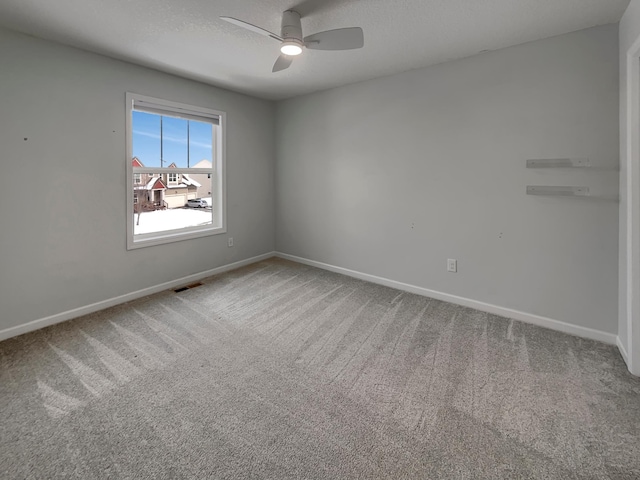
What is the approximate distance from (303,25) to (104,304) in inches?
123

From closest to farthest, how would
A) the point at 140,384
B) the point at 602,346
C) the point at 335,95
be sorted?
the point at 140,384, the point at 602,346, the point at 335,95

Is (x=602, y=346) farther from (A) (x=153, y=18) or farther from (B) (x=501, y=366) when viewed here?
(A) (x=153, y=18)

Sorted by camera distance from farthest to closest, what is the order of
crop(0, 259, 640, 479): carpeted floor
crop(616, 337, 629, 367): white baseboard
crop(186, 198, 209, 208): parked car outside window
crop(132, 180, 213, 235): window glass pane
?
crop(186, 198, 209, 208): parked car outside window < crop(132, 180, 213, 235): window glass pane < crop(616, 337, 629, 367): white baseboard < crop(0, 259, 640, 479): carpeted floor

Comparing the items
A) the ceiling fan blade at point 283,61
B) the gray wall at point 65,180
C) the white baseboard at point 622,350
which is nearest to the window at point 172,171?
the gray wall at point 65,180

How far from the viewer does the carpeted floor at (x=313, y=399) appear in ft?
A: 4.67

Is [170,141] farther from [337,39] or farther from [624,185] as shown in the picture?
[624,185]

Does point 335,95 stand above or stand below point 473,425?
above

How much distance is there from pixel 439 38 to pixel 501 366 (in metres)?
2.57

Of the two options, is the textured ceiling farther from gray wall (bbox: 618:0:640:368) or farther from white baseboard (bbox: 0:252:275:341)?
white baseboard (bbox: 0:252:275:341)

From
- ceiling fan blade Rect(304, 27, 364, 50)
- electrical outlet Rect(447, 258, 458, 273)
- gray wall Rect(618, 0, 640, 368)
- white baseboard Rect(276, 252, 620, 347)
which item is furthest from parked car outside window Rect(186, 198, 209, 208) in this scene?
gray wall Rect(618, 0, 640, 368)

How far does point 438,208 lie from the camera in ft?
10.7

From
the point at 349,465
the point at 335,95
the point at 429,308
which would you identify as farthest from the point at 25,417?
the point at 335,95

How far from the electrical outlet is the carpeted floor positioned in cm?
44

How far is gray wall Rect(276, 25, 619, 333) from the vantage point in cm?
241
